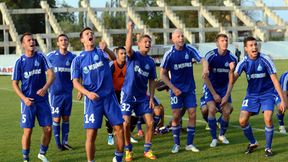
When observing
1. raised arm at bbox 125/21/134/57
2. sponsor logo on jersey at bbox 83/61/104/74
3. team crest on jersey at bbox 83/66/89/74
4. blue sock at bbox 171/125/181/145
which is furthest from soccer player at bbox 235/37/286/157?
team crest on jersey at bbox 83/66/89/74

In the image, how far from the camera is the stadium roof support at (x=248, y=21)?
54.5 m

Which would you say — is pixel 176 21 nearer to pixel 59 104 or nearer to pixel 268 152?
pixel 59 104

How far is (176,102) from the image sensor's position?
29.7 feet

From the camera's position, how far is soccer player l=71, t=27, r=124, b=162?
7.23 metres

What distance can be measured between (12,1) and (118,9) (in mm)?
15728

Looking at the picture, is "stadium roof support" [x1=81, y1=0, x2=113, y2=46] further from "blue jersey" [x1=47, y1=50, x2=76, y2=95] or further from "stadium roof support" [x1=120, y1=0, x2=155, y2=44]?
"blue jersey" [x1=47, y1=50, x2=76, y2=95]

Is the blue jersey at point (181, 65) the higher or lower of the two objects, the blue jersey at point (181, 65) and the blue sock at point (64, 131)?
the higher

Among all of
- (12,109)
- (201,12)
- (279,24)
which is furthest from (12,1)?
(12,109)

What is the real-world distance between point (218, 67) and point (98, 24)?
41197mm

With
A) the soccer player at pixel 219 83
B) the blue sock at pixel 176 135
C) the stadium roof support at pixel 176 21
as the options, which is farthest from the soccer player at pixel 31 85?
the stadium roof support at pixel 176 21

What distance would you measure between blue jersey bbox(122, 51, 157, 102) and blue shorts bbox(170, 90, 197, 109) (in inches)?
24.6

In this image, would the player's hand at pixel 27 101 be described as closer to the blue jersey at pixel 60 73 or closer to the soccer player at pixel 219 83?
the blue jersey at pixel 60 73

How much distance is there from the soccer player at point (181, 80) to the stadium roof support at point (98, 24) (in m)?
38.6

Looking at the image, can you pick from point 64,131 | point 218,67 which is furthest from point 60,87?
point 218,67
